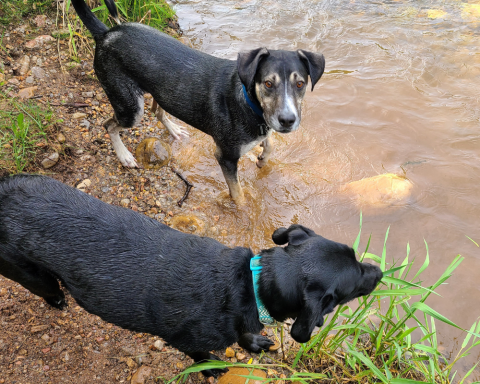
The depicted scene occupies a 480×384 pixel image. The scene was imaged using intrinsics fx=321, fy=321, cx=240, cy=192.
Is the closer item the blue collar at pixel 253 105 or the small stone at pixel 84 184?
the blue collar at pixel 253 105

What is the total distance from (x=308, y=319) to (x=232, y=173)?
7.47 ft

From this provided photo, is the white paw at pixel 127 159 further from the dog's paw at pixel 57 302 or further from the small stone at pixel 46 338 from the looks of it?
the small stone at pixel 46 338

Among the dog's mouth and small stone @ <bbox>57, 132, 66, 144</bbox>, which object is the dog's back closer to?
the dog's mouth

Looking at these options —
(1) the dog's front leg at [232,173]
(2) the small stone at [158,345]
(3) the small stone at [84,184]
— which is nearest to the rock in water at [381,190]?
(1) the dog's front leg at [232,173]

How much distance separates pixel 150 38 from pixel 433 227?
4039mm

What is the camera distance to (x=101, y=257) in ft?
7.60

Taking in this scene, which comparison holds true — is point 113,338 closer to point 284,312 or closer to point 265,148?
point 284,312

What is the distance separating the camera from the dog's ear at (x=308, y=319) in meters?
1.99

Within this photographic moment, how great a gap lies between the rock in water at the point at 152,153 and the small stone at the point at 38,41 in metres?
2.31

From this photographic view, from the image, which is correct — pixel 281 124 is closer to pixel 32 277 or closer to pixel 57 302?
pixel 32 277

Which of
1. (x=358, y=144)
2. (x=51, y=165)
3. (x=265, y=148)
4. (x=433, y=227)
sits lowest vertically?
(x=433, y=227)

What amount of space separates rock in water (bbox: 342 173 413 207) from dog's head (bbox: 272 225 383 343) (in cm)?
193

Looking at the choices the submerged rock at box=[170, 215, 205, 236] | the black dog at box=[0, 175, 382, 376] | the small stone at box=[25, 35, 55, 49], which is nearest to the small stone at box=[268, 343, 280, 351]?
the black dog at box=[0, 175, 382, 376]

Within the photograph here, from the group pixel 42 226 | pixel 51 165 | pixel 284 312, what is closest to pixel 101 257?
pixel 42 226
